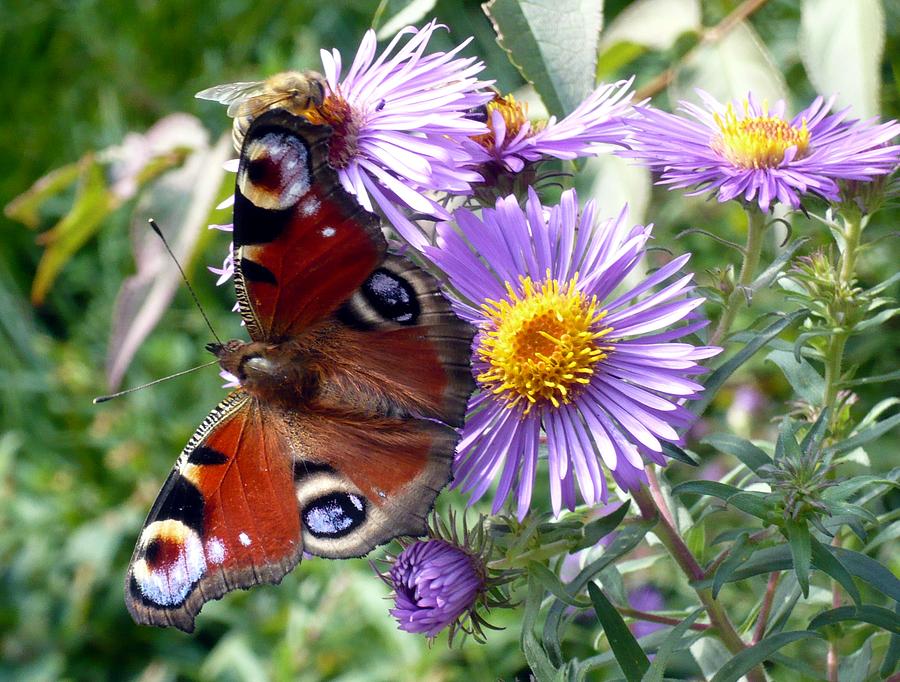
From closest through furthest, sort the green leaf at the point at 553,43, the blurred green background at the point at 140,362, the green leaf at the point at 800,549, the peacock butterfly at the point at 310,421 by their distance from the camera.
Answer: the green leaf at the point at 800,549 < the peacock butterfly at the point at 310,421 < the green leaf at the point at 553,43 < the blurred green background at the point at 140,362

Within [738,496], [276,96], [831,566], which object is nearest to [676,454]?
[738,496]

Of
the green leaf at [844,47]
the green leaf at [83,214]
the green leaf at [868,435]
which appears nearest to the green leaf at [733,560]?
the green leaf at [868,435]

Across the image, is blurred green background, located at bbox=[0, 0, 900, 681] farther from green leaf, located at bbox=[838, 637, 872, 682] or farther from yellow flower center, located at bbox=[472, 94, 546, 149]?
green leaf, located at bbox=[838, 637, 872, 682]

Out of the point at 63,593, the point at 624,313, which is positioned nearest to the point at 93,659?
the point at 63,593

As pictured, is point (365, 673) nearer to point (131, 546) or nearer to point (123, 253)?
point (131, 546)

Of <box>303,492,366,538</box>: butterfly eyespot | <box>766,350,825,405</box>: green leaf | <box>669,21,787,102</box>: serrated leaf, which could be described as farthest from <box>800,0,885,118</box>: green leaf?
<box>303,492,366,538</box>: butterfly eyespot

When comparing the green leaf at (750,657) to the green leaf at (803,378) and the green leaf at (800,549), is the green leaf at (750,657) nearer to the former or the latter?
the green leaf at (800,549)
